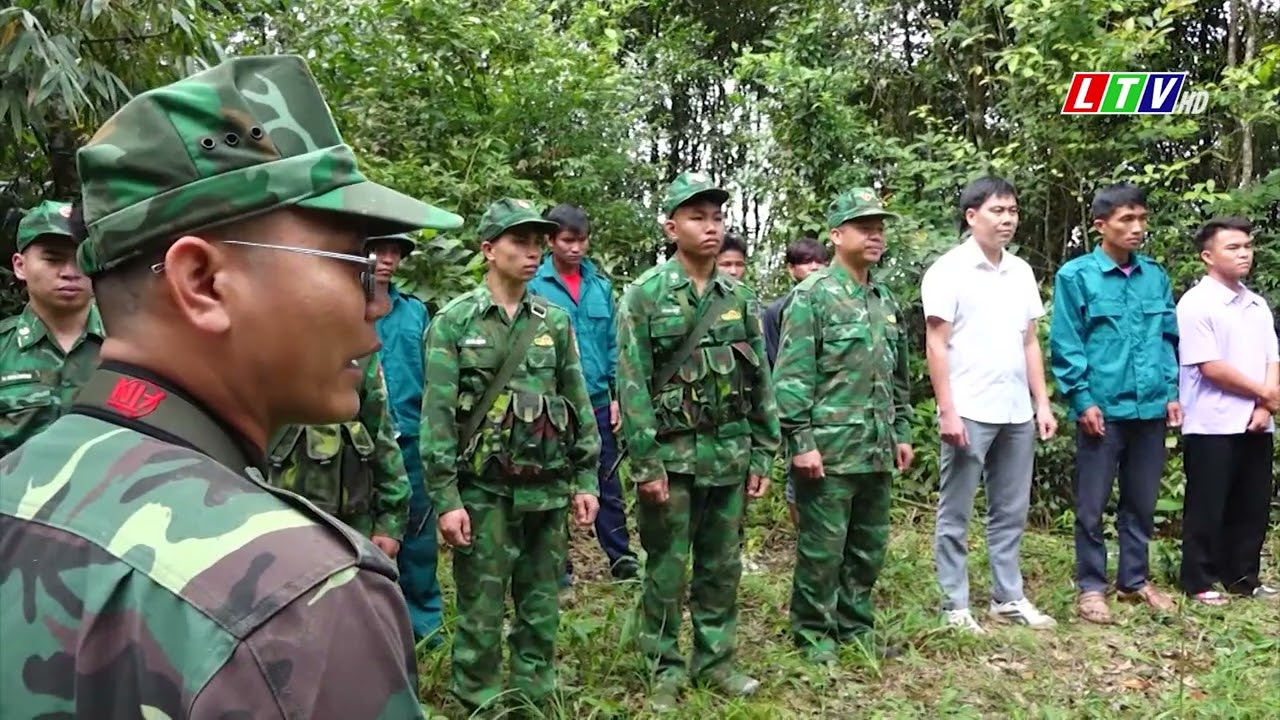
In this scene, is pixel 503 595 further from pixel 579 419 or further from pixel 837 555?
pixel 837 555

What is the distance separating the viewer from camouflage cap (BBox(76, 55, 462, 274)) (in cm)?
97

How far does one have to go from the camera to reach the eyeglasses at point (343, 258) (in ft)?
3.27

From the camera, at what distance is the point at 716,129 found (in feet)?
39.3

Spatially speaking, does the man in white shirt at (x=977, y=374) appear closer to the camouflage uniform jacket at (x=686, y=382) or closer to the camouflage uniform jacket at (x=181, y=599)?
the camouflage uniform jacket at (x=686, y=382)

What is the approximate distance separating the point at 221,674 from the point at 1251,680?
4456mm

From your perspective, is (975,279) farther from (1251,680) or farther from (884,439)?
Result: (1251,680)

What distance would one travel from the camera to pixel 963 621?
4617 millimetres

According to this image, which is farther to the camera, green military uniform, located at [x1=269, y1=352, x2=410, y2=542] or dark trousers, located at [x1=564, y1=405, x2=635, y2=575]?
dark trousers, located at [x1=564, y1=405, x2=635, y2=575]

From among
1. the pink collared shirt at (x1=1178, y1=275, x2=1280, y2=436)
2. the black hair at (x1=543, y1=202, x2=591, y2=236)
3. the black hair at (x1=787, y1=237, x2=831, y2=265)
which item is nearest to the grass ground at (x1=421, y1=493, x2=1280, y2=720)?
the pink collared shirt at (x1=1178, y1=275, x2=1280, y2=436)

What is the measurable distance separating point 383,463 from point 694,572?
1.35 meters

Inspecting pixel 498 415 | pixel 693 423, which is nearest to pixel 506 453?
pixel 498 415

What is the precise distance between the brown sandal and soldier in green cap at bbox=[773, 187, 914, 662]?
1.18 meters

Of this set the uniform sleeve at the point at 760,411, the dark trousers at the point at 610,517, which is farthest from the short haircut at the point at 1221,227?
the dark trousers at the point at 610,517

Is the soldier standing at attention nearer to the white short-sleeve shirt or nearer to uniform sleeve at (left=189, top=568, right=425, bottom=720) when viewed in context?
uniform sleeve at (left=189, top=568, right=425, bottom=720)
